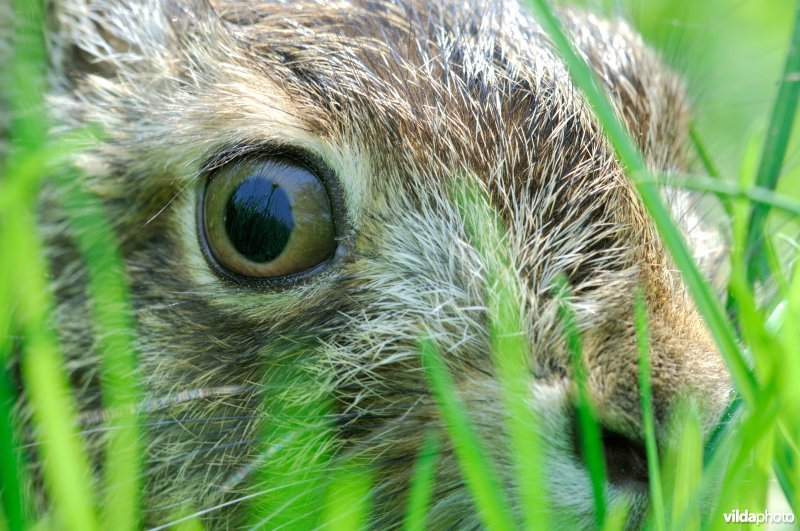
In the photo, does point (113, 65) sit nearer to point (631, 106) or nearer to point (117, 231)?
point (117, 231)

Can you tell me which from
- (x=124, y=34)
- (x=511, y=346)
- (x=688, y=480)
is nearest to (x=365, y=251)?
(x=511, y=346)

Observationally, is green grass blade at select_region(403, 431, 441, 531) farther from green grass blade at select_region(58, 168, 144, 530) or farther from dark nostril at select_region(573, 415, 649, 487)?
green grass blade at select_region(58, 168, 144, 530)

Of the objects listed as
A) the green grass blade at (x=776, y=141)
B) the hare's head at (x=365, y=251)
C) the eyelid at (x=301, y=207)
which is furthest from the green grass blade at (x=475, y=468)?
the green grass blade at (x=776, y=141)

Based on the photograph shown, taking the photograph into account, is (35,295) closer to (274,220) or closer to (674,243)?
(274,220)

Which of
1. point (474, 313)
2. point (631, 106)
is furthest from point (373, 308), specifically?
point (631, 106)

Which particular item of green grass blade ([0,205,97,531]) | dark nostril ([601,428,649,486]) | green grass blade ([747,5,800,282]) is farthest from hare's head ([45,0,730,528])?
green grass blade ([747,5,800,282])

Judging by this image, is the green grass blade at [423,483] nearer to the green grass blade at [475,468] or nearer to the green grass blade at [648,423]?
the green grass blade at [475,468]

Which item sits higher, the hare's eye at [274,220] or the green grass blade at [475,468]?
the hare's eye at [274,220]
